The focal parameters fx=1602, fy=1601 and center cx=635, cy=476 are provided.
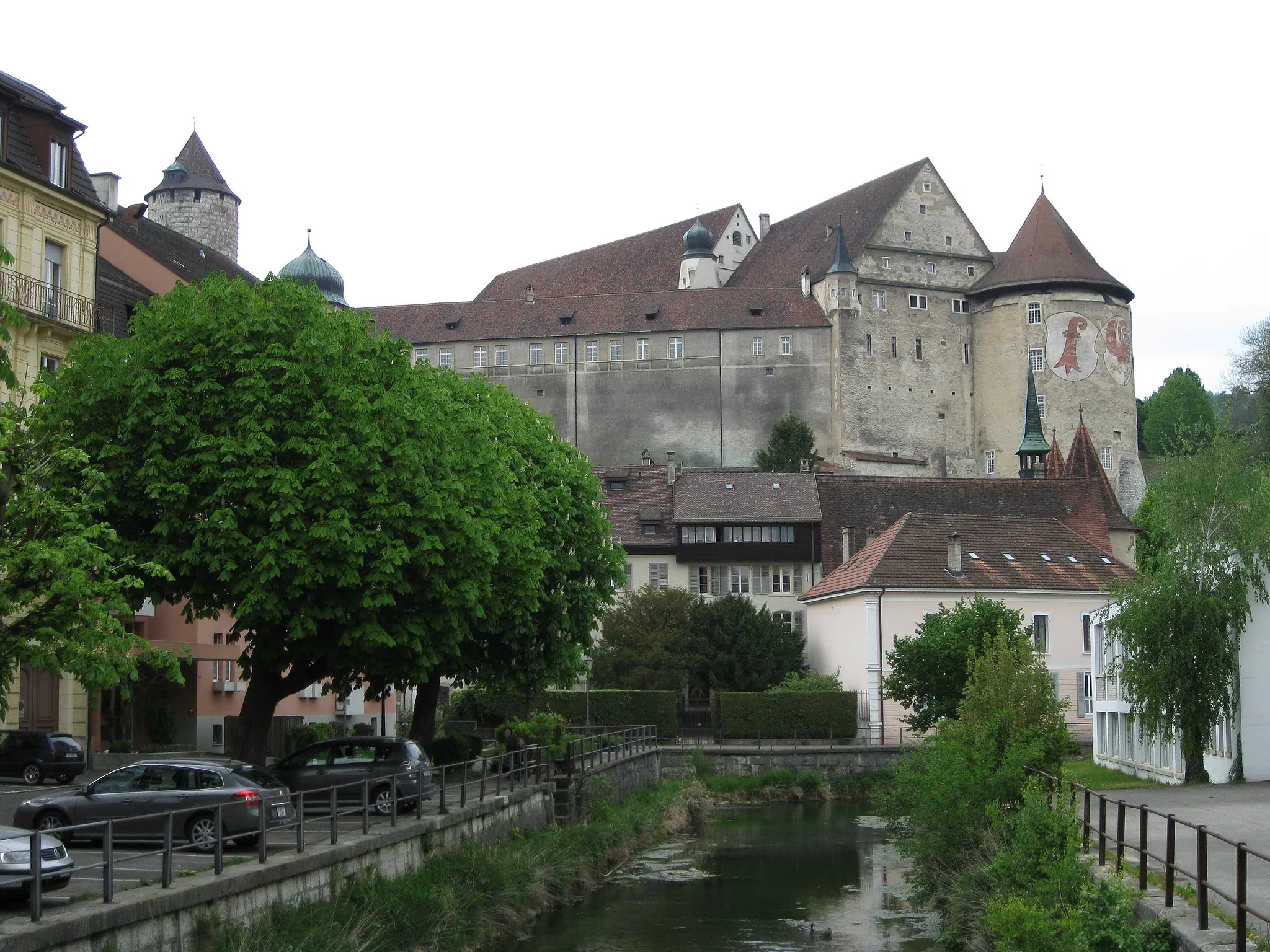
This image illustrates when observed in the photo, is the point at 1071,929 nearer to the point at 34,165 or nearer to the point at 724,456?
the point at 34,165

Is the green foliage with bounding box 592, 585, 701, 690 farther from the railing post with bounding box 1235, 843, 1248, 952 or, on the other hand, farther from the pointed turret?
the railing post with bounding box 1235, 843, 1248, 952

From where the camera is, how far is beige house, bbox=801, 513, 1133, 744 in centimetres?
5497

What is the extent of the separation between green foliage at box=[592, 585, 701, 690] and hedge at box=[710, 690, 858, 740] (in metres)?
4.53

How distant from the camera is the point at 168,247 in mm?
51875

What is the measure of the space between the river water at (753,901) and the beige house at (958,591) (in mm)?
16638

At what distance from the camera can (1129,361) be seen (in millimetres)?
105375

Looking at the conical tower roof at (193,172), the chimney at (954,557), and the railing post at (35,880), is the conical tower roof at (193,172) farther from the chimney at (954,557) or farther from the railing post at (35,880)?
the railing post at (35,880)

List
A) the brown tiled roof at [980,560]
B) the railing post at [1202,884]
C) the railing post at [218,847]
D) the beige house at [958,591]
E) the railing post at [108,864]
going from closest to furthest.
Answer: the railing post at [1202,884] < the railing post at [108,864] < the railing post at [218,847] < the beige house at [958,591] < the brown tiled roof at [980,560]

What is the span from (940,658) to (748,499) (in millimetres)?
27759

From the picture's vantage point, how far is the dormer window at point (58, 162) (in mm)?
33781

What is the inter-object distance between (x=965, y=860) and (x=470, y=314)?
88908 millimetres

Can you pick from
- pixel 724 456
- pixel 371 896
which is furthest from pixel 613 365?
pixel 371 896

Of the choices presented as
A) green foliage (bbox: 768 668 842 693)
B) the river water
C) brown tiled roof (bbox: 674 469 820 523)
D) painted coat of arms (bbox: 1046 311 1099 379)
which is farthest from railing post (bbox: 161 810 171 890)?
painted coat of arms (bbox: 1046 311 1099 379)

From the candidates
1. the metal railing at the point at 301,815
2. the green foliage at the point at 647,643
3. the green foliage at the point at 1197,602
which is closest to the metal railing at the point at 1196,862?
the metal railing at the point at 301,815
